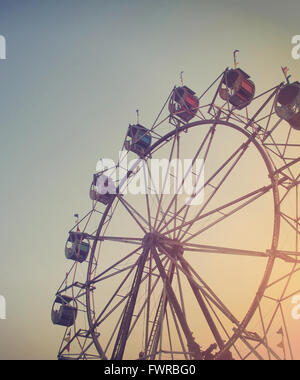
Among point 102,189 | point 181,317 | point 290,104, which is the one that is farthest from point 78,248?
point 290,104

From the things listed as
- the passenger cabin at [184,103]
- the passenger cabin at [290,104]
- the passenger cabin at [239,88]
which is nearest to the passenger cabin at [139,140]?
the passenger cabin at [184,103]

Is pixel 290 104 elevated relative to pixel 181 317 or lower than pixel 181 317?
elevated

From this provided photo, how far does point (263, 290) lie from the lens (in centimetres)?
1146

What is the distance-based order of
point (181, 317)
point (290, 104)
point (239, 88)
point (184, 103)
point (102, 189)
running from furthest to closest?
point (102, 189)
point (184, 103)
point (239, 88)
point (181, 317)
point (290, 104)

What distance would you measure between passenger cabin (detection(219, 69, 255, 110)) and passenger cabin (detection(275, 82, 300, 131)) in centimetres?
239

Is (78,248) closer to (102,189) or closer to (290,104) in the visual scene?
(102,189)

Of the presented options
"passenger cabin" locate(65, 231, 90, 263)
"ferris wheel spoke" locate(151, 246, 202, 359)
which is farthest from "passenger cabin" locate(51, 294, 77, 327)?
"ferris wheel spoke" locate(151, 246, 202, 359)

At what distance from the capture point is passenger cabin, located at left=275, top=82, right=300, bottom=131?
1198cm

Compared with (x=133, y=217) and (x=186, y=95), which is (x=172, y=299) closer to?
(x=133, y=217)

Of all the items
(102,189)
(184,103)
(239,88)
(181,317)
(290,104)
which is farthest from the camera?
(102,189)

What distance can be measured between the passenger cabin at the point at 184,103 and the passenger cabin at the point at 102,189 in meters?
6.38

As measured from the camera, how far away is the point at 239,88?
48.9 ft

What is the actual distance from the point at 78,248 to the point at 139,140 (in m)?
8.49
